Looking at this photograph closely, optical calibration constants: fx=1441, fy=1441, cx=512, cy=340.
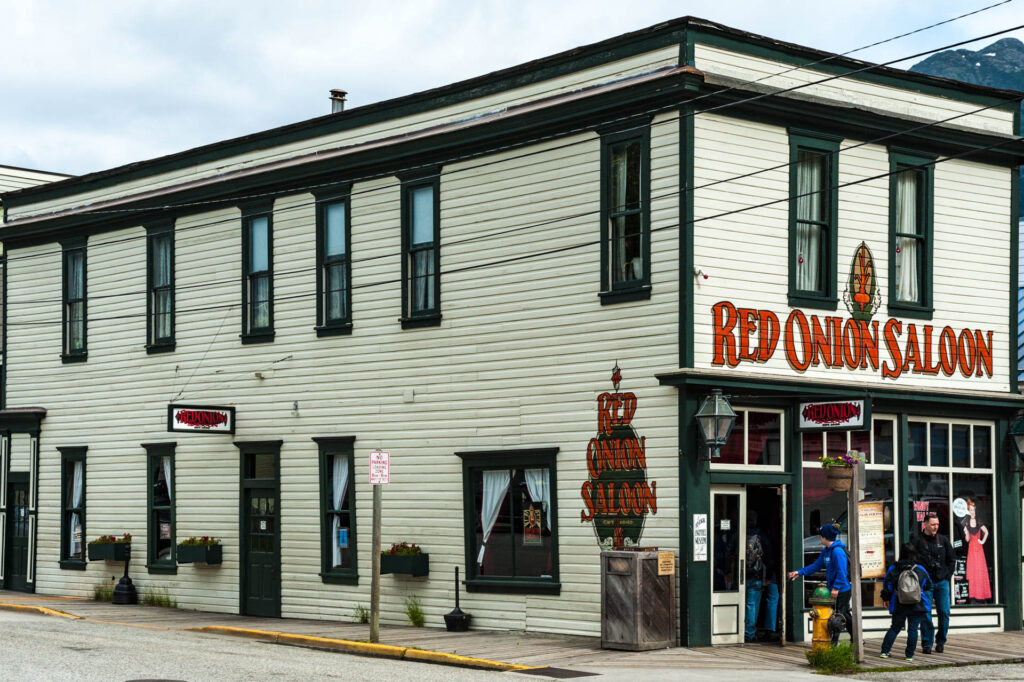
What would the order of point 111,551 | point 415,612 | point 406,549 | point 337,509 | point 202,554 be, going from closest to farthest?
point 415,612 → point 406,549 → point 337,509 → point 202,554 → point 111,551

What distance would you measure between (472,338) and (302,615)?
604 centimetres

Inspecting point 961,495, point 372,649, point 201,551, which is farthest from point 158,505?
point 961,495

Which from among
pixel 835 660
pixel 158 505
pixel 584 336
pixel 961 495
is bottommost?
pixel 835 660

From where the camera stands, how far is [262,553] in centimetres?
2531

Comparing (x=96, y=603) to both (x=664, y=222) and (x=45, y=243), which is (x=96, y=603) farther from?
(x=664, y=222)

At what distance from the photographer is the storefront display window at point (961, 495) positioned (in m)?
21.6

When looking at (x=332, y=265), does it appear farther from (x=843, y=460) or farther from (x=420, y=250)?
(x=843, y=460)

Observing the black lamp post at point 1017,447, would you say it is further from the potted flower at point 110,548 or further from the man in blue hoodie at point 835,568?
the potted flower at point 110,548

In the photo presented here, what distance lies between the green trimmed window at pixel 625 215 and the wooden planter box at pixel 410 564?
528 cm

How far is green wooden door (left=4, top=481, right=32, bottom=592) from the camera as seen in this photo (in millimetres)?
30250

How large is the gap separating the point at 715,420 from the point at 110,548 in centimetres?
1384

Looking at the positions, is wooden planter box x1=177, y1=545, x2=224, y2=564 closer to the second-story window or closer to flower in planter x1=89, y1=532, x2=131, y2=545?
flower in planter x1=89, y1=532, x2=131, y2=545

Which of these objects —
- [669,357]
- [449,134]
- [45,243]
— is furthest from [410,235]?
[45,243]

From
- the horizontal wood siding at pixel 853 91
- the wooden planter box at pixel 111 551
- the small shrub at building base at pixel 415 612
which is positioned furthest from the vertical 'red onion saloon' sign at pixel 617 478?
the wooden planter box at pixel 111 551
